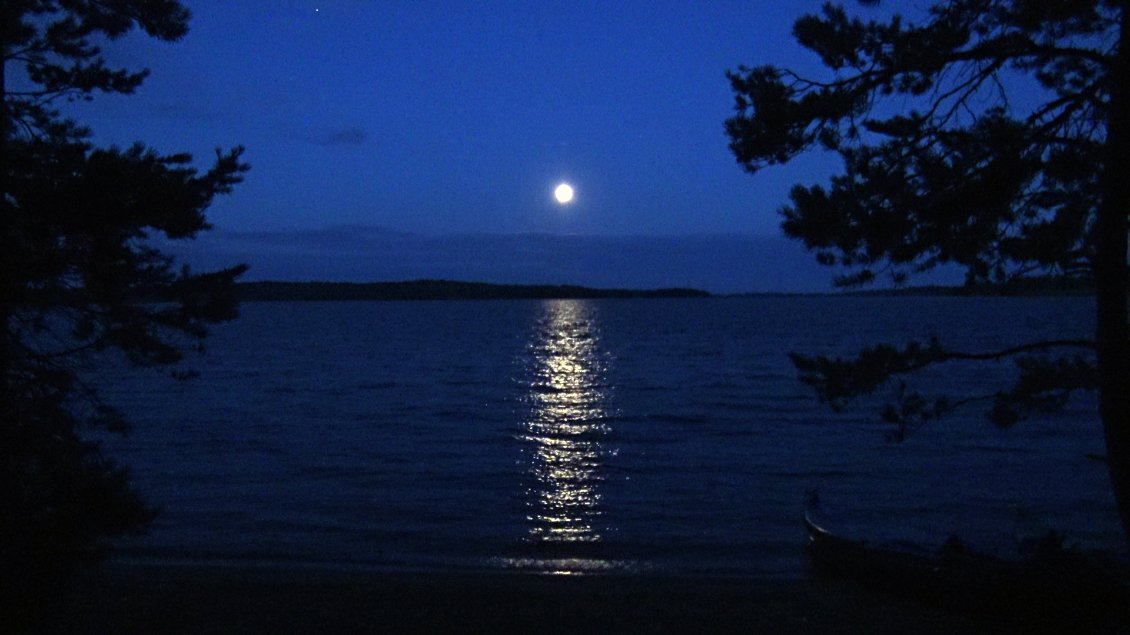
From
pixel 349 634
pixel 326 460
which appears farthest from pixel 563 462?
pixel 349 634

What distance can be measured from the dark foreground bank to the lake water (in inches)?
52.3

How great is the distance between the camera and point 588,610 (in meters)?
9.99

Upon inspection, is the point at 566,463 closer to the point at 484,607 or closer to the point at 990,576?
the point at 484,607

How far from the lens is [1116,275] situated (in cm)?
699

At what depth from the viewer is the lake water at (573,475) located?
14180 millimetres

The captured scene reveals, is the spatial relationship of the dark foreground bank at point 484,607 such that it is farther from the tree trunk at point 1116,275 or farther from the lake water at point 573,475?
the tree trunk at point 1116,275

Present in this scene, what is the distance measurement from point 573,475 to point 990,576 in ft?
38.6

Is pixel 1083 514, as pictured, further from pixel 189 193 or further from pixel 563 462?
pixel 189 193

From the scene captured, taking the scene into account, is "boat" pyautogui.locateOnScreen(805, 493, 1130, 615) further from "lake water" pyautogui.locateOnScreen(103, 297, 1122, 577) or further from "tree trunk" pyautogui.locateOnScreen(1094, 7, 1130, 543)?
"tree trunk" pyautogui.locateOnScreen(1094, 7, 1130, 543)

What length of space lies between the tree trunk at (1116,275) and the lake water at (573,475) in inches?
131

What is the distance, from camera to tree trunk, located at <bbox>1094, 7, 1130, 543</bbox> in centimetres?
690

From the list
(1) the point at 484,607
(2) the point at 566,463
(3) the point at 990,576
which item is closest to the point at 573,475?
(2) the point at 566,463

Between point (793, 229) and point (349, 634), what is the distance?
16.8ft

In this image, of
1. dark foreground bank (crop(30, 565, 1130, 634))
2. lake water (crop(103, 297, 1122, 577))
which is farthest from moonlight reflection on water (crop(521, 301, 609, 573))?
dark foreground bank (crop(30, 565, 1130, 634))
